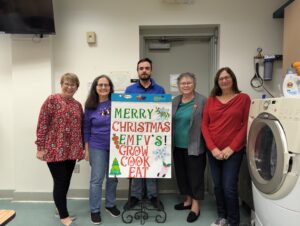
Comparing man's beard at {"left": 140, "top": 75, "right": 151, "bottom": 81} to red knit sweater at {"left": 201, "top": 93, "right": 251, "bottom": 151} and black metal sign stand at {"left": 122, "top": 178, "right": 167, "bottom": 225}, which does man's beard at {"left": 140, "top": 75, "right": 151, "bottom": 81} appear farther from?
black metal sign stand at {"left": 122, "top": 178, "right": 167, "bottom": 225}

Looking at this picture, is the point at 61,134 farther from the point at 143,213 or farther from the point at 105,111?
the point at 143,213

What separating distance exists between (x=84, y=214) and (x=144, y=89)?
137cm

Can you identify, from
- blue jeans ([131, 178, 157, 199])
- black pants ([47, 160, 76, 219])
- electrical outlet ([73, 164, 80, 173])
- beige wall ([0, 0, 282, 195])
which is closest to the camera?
black pants ([47, 160, 76, 219])

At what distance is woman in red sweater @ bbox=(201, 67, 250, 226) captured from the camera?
2.08 meters

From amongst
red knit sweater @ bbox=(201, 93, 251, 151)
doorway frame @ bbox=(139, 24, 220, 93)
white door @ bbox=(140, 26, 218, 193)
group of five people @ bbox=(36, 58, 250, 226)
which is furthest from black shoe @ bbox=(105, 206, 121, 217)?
doorway frame @ bbox=(139, 24, 220, 93)

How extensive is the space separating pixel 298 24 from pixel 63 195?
2525 mm

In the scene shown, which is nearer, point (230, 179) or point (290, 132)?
point (290, 132)

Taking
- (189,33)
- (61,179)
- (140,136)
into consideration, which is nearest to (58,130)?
(61,179)

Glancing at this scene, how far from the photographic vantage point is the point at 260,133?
6.08ft

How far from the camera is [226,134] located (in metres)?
2.11

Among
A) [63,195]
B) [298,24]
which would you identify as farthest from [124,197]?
[298,24]

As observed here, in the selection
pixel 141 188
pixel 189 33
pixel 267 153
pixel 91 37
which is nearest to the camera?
pixel 267 153

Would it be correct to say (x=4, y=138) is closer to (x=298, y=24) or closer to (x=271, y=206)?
(x=271, y=206)

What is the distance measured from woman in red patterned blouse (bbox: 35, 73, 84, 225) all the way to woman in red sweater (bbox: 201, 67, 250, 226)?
1.11 metres
